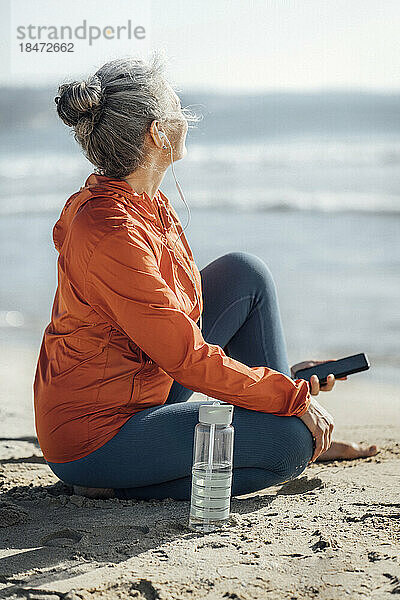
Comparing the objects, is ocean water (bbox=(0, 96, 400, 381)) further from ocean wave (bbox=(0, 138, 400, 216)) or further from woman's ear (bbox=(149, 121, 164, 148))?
woman's ear (bbox=(149, 121, 164, 148))

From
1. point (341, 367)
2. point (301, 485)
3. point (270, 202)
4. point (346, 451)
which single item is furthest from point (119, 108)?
point (270, 202)

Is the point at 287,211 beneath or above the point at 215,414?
above

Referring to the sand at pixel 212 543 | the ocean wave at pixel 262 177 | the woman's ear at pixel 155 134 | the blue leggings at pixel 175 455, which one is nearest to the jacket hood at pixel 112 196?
the woman's ear at pixel 155 134

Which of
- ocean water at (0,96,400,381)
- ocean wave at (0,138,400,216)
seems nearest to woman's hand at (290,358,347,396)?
ocean water at (0,96,400,381)

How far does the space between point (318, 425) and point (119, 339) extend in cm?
64

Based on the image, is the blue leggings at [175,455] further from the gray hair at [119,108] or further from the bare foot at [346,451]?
the gray hair at [119,108]

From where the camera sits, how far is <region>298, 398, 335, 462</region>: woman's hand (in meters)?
2.37

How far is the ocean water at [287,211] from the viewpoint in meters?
5.70

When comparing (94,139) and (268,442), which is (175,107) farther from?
(268,442)

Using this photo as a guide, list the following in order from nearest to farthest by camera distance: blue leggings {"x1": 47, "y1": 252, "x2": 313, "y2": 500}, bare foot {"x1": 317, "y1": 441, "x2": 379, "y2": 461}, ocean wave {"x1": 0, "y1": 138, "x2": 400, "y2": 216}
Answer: blue leggings {"x1": 47, "y1": 252, "x2": 313, "y2": 500}, bare foot {"x1": 317, "y1": 441, "x2": 379, "y2": 461}, ocean wave {"x1": 0, "y1": 138, "x2": 400, "y2": 216}

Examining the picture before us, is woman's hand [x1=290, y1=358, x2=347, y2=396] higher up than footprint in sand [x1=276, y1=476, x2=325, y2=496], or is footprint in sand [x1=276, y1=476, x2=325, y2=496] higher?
woman's hand [x1=290, y1=358, x2=347, y2=396]

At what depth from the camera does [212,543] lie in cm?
204

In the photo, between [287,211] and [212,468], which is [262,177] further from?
[212,468]

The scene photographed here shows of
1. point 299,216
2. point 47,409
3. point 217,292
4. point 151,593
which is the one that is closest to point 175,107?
point 217,292
